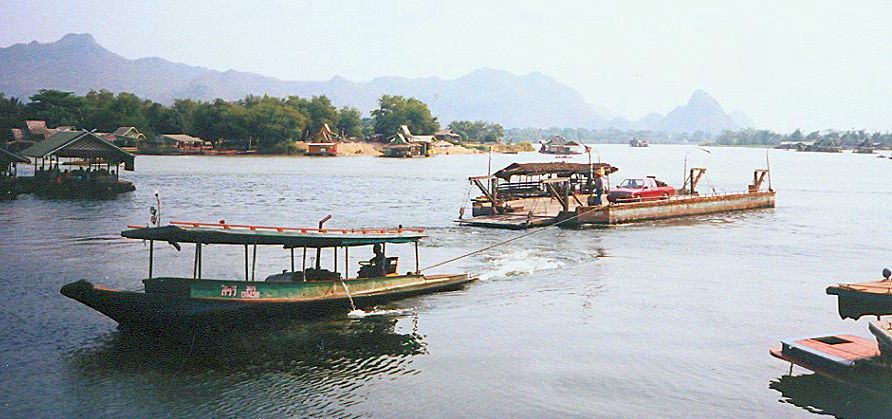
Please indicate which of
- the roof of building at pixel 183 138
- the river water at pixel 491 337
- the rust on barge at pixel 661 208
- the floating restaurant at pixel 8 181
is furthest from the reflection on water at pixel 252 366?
the roof of building at pixel 183 138

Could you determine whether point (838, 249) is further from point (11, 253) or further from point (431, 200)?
point (11, 253)

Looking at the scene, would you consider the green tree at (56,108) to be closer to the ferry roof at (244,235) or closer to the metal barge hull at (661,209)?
the metal barge hull at (661,209)

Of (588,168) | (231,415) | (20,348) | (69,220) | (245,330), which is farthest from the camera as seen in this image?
(588,168)

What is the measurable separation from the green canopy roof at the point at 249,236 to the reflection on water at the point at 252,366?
95.5 inches

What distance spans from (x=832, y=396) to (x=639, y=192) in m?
32.9

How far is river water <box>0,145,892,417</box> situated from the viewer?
696 inches

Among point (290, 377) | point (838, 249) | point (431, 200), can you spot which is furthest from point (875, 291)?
point (431, 200)

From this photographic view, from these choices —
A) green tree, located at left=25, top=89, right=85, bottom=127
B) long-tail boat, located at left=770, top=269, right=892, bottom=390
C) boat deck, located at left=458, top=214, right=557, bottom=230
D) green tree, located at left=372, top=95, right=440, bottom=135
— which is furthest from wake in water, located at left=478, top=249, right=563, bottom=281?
green tree, located at left=372, top=95, right=440, bottom=135

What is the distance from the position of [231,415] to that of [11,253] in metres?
22.5

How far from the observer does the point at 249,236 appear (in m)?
21.7

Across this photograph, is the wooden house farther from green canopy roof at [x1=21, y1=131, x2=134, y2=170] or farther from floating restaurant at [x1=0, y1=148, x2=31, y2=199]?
floating restaurant at [x1=0, y1=148, x2=31, y2=199]

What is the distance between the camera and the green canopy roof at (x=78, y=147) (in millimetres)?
59094

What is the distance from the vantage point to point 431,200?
65.1 m

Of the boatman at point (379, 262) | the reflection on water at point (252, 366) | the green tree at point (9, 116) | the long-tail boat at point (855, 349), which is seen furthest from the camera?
the green tree at point (9, 116)
